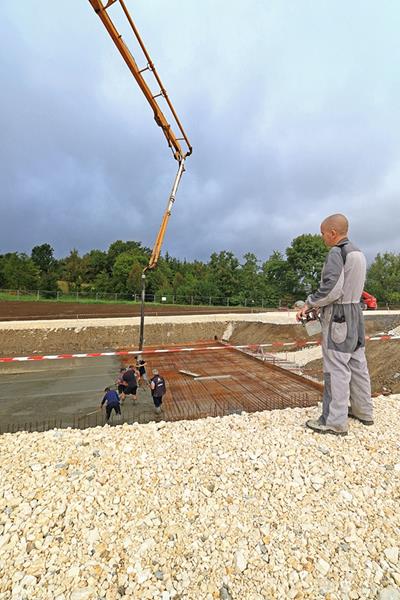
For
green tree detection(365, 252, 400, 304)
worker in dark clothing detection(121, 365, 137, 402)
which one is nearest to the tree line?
green tree detection(365, 252, 400, 304)

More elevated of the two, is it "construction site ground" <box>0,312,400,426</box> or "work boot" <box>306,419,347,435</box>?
"work boot" <box>306,419,347,435</box>

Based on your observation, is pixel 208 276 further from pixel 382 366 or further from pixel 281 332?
pixel 382 366

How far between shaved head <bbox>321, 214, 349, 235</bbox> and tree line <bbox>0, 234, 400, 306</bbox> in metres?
34.5

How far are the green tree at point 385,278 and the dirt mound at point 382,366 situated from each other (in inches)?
1480

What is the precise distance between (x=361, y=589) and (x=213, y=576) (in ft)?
3.29

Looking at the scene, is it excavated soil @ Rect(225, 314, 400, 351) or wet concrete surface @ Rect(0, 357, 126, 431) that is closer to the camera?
wet concrete surface @ Rect(0, 357, 126, 431)

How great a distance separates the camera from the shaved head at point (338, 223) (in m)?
3.34

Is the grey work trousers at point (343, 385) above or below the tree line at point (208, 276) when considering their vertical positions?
below

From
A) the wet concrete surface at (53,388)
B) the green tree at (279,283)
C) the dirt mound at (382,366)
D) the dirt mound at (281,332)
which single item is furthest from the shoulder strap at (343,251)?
the green tree at (279,283)

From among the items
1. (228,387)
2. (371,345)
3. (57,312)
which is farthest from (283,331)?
(57,312)

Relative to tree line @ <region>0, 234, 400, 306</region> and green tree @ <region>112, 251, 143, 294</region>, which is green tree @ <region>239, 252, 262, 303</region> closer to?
tree line @ <region>0, 234, 400, 306</region>

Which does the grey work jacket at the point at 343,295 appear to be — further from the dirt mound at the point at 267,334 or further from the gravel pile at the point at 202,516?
the dirt mound at the point at 267,334

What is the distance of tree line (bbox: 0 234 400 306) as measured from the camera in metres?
42.3

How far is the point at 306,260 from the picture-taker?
43.7 meters
